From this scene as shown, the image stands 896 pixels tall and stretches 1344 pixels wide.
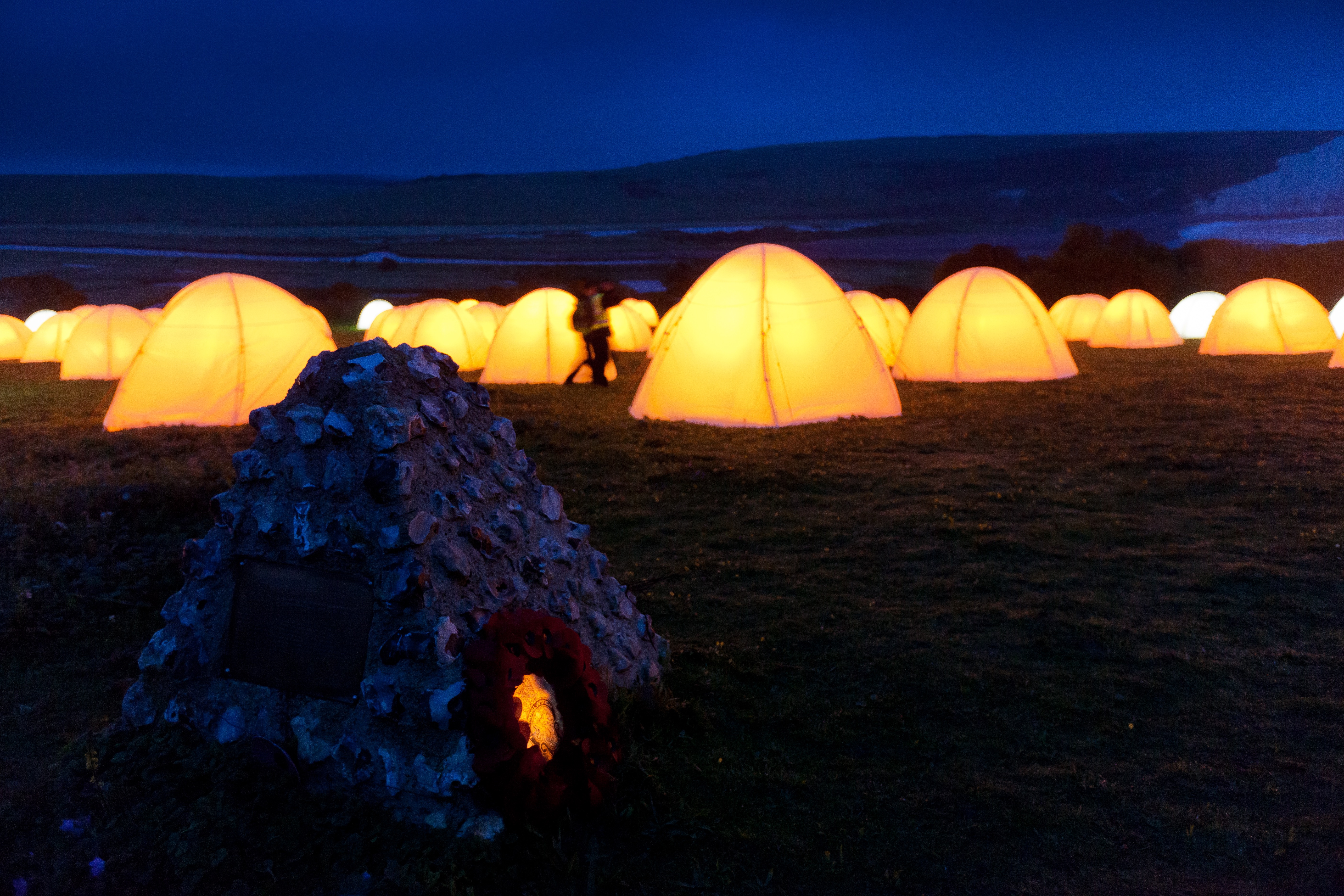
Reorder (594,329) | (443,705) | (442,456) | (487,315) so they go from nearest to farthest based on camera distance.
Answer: (443,705)
(442,456)
(594,329)
(487,315)

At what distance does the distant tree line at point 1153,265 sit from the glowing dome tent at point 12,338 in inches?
1410

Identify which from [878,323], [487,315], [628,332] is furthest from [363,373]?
[628,332]

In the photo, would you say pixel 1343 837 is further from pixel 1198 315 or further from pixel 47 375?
pixel 1198 315

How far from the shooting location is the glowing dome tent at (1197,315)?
96.7ft

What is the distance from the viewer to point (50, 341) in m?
23.6

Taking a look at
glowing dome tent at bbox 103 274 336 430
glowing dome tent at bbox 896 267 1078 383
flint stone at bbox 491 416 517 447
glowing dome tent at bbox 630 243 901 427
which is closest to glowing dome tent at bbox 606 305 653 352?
glowing dome tent at bbox 896 267 1078 383

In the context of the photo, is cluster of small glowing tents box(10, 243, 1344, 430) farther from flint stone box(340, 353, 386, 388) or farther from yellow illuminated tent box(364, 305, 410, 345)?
yellow illuminated tent box(364, 305, 410, 345)

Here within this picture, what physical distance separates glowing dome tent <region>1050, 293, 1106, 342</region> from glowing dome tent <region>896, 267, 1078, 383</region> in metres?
13.0

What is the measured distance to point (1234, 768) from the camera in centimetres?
375

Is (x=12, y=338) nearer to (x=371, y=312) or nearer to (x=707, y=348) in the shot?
(x=371, y=312)

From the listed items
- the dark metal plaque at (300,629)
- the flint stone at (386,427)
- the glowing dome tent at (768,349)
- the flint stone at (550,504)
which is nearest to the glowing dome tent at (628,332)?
the glowing dome tent at (768,349)

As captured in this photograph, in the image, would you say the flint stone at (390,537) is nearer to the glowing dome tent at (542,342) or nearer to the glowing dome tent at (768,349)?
the glowing dome tent at (768,349)

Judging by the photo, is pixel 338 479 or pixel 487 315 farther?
pixel 487 315

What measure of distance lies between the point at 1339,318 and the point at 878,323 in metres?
14.1
